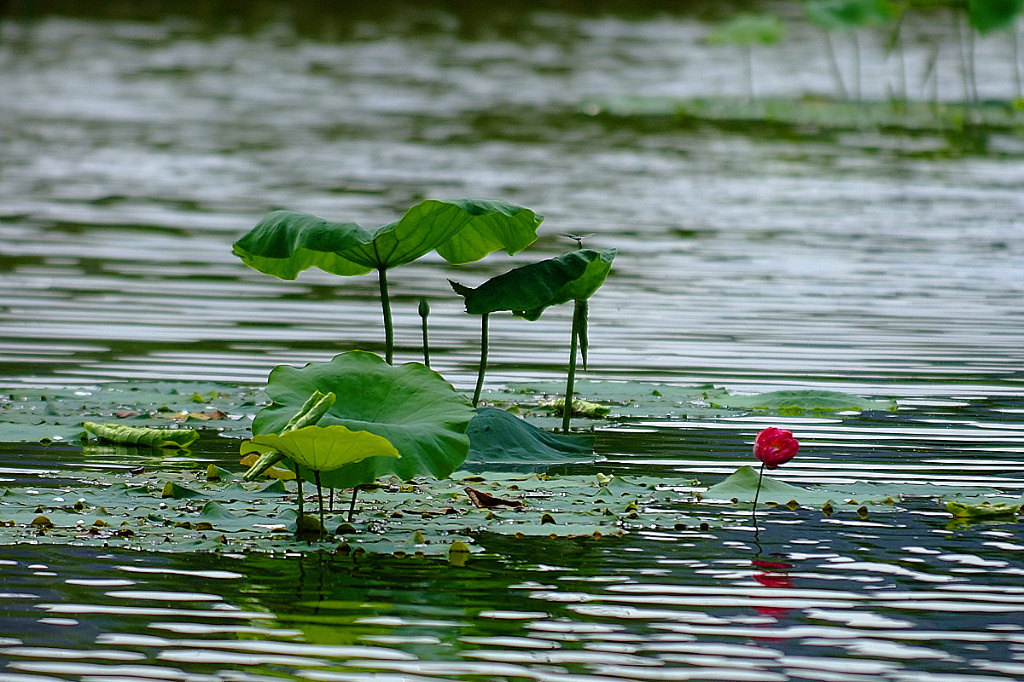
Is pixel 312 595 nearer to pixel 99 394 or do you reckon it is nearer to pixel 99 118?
pixel 99 394

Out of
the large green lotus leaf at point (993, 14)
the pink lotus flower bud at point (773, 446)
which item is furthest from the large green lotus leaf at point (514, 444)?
the large green lotus leaf at point (993, 14)

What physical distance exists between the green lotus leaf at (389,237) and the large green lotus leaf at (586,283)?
17cm

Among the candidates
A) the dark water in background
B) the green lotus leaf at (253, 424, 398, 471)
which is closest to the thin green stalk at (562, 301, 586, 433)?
the dark water in background

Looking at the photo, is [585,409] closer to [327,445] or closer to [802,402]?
[802,402]

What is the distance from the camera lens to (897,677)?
2.81 m

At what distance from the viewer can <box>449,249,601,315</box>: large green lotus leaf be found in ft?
14.5

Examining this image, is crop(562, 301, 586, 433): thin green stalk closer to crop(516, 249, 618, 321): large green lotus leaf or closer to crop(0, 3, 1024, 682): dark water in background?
crop(516, 249, 618, 321): large green lotus leaf

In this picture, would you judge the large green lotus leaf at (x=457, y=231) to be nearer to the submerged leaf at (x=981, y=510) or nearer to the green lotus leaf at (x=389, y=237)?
the green lotus leaf at (x=389, y=237)

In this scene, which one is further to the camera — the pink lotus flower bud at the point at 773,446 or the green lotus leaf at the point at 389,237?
the green lotus leaf at the point at 389,237

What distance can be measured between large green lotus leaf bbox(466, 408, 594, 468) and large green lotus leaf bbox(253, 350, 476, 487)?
1.99ft

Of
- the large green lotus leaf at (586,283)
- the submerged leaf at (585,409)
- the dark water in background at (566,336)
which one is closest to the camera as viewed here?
the dark water in background at (566,336)

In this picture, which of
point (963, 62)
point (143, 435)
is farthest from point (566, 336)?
point (963, 62)

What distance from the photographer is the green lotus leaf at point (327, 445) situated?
3.30 metres

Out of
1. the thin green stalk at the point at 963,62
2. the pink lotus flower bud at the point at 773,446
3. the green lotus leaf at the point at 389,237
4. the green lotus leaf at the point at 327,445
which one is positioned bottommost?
the pink lotus flower bud at the point at 773,446
